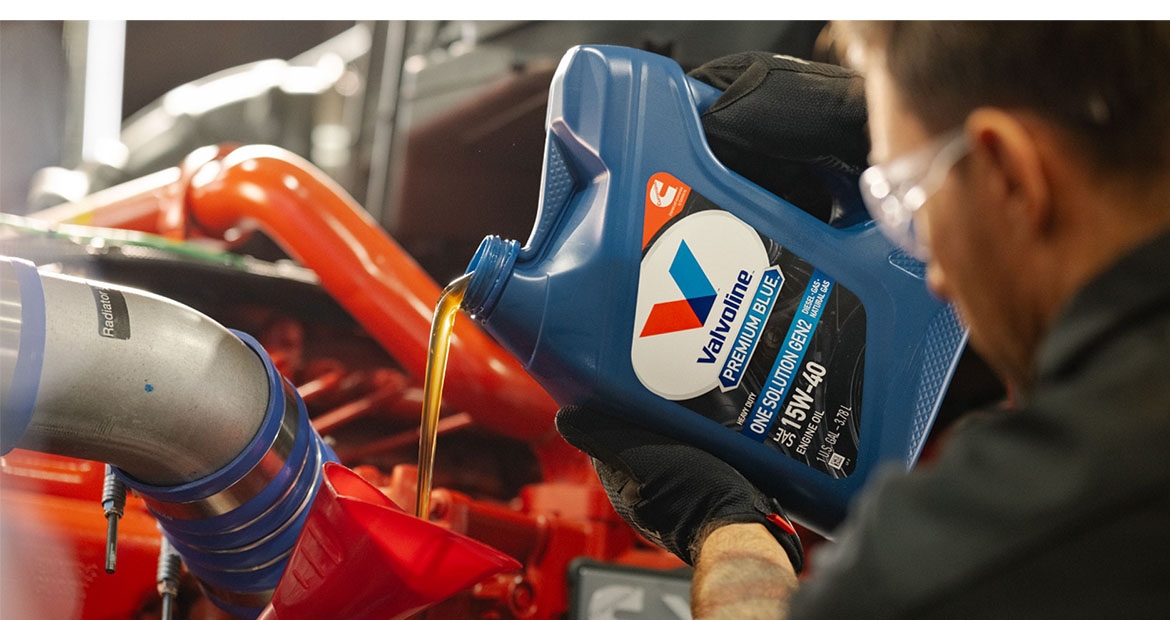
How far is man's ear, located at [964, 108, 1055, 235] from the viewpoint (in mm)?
519

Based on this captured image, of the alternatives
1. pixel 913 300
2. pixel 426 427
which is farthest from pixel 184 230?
pixel 913 300

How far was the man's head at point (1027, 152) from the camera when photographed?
1.69ft

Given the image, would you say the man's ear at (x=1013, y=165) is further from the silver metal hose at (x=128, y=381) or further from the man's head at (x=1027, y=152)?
the silver metal hose at (x=128, y=381)

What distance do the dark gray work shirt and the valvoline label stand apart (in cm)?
37

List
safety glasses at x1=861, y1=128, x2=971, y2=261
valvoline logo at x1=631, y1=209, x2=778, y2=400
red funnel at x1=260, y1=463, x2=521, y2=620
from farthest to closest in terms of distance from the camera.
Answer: valvoline logo at x1=631, y1=209, x2=778, y2=400
red funnel at x1=260, y1=463, x2=521, y2=620
safety glasses at x1=861, y1=128, x2=971, y2=261

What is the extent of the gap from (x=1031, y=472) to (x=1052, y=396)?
0.12 ft

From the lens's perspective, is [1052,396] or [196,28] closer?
[1052,396]

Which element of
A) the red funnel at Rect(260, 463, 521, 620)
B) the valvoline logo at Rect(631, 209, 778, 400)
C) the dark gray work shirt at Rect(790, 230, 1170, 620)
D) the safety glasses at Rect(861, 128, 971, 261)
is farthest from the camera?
the valvoline logo at Rect(631, 209, 778, 400)

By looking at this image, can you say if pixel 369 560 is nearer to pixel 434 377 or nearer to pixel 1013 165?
pixel 434 377

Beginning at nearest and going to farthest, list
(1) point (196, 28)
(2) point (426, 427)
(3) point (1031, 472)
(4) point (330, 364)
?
1. (3) point (1031, 472)
2. (2) point (426, 427)
3. (4) point (330, 364)
4. (1) point (196, 28)

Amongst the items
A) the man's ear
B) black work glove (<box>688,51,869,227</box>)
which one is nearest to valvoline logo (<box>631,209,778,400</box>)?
black work glove (<box>688,51,869,227</box>)

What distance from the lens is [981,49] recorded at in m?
0.54

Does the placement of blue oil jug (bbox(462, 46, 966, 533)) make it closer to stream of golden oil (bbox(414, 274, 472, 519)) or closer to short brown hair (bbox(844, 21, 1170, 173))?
stream of golden oil (bbox(414, 274, 472, 519))

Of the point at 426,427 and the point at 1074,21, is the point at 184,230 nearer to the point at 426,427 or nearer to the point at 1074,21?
the point at 426,427
